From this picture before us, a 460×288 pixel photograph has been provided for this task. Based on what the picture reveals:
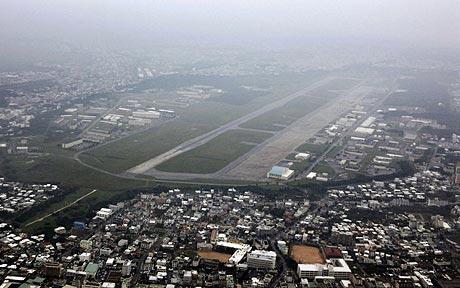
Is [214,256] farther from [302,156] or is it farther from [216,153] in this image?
[302,156]

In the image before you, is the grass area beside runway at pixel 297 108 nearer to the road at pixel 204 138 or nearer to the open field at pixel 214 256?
the road at pixel 204 138

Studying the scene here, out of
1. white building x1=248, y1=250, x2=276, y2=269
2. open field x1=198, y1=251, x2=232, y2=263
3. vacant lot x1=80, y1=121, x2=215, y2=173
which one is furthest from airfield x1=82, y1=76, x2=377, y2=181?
white building x1=248, y1=250, x2=276, y2=269

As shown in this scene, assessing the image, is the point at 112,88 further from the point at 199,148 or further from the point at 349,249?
the point at 349,249

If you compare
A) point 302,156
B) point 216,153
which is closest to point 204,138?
point 216,153

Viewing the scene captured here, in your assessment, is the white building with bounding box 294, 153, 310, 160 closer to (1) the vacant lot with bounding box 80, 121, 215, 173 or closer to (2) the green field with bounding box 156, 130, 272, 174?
(2) the green field with bounding box 156, 130, 272, 174

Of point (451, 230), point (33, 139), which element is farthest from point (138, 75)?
point (451, 230)

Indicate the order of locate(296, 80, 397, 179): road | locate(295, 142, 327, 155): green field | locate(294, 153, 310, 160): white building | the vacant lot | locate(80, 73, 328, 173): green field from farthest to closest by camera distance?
locate(295, 142, 327, 155): green field, locate(294, 153, 310, 160): white building, locate(80, 73, 328, 173): green field, the vacant lot, locate(296, 80, 397, 179): road
